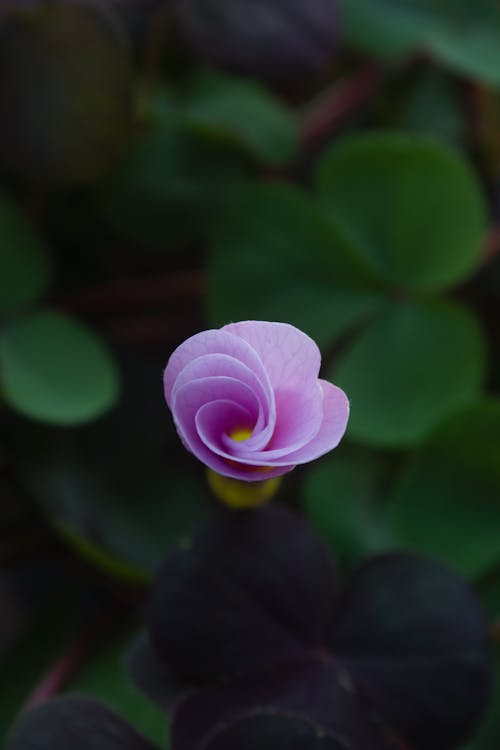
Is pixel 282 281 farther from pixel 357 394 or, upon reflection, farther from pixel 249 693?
pixel 249 693

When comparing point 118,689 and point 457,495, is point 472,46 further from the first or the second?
point 118,689

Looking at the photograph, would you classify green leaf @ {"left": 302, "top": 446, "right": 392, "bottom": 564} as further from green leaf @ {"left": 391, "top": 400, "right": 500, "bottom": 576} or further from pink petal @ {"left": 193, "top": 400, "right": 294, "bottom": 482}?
pink petal @ {"left": 193, "top": 400, "right": 294, "bottom": 482}

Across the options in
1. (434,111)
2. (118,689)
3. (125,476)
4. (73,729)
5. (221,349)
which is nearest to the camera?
(221,349)

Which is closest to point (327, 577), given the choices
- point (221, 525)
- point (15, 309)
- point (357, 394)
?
point (221, 525)

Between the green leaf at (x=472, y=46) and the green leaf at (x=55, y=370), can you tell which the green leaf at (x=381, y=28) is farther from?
the green leaf at (x=55, y=370)

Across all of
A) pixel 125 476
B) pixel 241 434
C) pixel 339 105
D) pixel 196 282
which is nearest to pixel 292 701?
pixel 241 434

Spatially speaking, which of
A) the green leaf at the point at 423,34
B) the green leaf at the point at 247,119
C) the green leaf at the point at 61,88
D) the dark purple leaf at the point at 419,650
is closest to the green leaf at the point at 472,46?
the green leaf at the point at 423,34

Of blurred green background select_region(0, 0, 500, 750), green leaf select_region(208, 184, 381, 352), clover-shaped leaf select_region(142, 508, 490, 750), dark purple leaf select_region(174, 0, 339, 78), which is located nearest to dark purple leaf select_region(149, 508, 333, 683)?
clover-shaped leaf select_region(142, 508, 490, 750)
